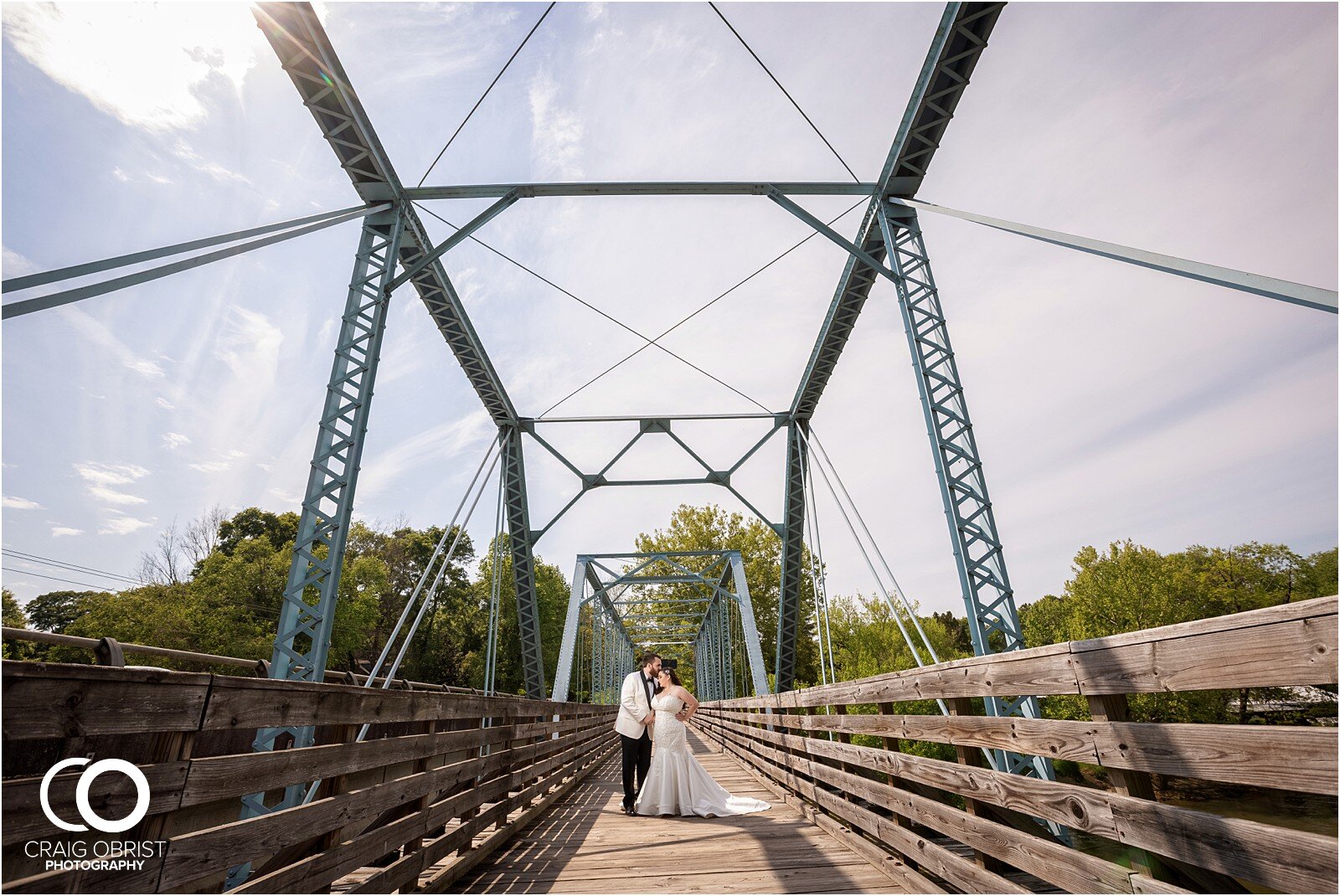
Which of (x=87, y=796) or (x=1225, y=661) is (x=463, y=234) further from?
(x=1225, y=661)

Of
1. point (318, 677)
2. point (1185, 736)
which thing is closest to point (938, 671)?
point (1185, 736)

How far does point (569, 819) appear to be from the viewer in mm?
6402

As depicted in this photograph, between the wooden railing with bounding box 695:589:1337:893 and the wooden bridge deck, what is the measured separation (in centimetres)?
38

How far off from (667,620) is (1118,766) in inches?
1744

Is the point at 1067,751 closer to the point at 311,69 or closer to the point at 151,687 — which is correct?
the point at 151,687

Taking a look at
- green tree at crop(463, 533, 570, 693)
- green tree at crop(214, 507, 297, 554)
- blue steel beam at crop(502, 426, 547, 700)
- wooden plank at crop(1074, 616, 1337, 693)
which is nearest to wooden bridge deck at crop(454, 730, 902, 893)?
wooden plank at crop(1074, 616, 1337, 693)

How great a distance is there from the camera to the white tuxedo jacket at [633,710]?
7.08 metres

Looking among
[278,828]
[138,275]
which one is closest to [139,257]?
[138,275]

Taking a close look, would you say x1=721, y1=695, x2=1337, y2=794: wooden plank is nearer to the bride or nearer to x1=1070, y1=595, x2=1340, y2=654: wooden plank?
x1=1070, y1=595, x2=1340, y2=654: wooden plank

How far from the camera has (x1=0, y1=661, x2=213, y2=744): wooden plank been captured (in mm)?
1386

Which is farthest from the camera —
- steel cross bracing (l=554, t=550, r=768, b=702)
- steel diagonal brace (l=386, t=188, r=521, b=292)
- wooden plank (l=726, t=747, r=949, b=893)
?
steel cross bracing (l=554, t=550, r=768, b=702)

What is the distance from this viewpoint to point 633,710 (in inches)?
279

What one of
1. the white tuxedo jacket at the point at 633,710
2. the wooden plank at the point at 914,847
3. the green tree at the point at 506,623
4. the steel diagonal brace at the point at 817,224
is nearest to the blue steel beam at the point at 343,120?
the steel diagonal brace at the point at 817,224

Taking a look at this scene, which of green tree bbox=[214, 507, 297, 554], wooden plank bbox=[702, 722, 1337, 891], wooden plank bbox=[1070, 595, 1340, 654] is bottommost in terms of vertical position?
wooden plank bbox=[702, 722, 1337, 891]
